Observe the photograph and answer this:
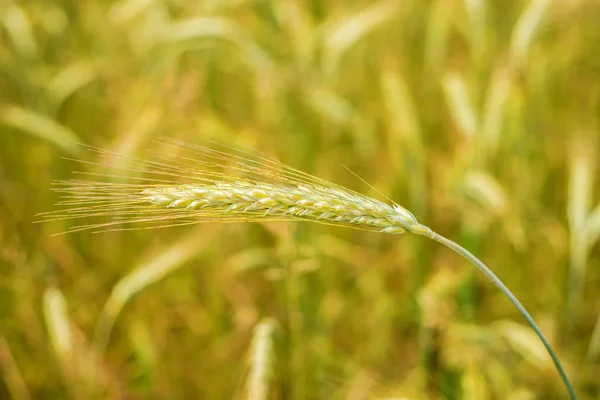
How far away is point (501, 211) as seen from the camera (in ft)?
5.62

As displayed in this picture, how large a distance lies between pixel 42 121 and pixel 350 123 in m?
1.09

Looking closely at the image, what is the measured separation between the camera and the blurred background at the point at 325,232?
5.81 feet

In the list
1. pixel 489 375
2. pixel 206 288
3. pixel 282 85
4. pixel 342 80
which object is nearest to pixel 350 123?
pixel 282 85

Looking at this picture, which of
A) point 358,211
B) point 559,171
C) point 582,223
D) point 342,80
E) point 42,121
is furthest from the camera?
point 342,80

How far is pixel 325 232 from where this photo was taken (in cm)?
223

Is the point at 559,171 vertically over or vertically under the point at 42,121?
under

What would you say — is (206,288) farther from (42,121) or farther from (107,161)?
(42,121)

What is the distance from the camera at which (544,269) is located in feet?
6.76

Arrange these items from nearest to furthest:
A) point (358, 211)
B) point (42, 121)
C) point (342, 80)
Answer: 1. point (358, 211)
2. point (42, 121)
3. point (342, 80)

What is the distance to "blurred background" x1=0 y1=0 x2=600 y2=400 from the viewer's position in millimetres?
1771

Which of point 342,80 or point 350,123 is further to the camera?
point 342,80

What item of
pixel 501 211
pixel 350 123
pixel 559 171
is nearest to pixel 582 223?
pixel 501 211

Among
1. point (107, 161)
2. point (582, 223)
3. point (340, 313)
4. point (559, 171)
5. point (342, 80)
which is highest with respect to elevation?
point (342, 80)

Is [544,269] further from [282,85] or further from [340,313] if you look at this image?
[282,85]
